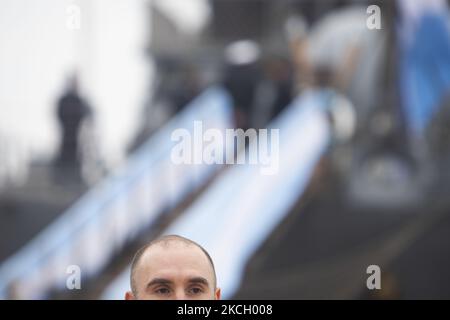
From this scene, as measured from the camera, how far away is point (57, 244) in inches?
188

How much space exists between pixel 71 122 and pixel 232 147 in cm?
106

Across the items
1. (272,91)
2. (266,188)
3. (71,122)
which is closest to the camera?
(71,122)

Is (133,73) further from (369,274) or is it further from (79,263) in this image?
(369,274)

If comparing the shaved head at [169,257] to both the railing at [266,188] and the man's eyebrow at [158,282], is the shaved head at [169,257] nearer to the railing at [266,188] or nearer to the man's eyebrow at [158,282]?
the man's eyebrow at [158,282]

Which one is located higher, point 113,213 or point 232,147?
point 232,147

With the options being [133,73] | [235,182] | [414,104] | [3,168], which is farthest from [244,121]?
[3,168]

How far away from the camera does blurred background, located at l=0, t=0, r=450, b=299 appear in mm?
4695

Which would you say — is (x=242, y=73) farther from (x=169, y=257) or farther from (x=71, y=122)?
(x=169, y=257)

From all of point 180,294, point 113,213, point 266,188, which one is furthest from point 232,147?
point 180,294

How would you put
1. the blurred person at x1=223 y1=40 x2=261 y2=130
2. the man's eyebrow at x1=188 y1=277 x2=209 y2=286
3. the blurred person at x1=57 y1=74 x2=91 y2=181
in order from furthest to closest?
1. the blurred person at x1=223 y1=40 x2=261 y2=130
2. the blurred person at x1=57 y1=74 x2=91 y2=181
3. the man's eyebrow at x1=188 y1=277 x2=209 y2=286

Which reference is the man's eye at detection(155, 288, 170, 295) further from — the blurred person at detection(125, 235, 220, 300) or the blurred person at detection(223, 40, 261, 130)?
the blurred person at detection(223, 40, 261, 130)

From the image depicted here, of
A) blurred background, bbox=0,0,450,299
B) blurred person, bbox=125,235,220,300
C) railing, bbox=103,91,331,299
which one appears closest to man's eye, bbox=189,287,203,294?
blurred person, bbox=125,235,220,300

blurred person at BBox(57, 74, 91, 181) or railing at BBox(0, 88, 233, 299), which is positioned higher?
blurred person at BBox(57, 74, 91, 181)

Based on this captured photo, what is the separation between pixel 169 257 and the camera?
1323 mm
